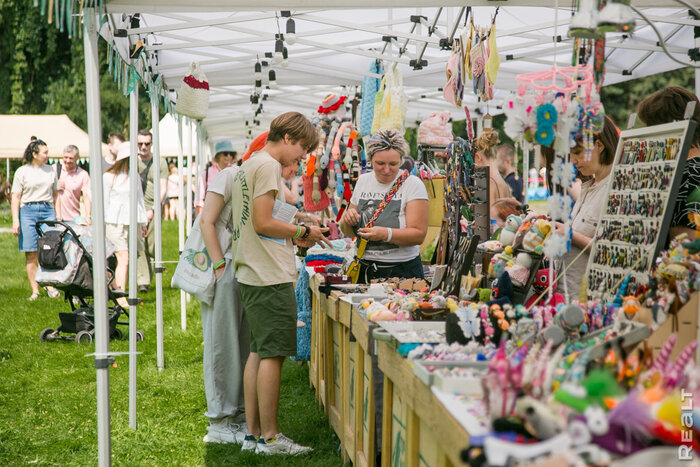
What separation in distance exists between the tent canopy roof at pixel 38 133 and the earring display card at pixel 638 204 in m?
14.6

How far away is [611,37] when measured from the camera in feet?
20.9

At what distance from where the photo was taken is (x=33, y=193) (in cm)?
808

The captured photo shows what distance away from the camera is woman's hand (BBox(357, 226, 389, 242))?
379 centimetres

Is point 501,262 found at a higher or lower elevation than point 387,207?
lower

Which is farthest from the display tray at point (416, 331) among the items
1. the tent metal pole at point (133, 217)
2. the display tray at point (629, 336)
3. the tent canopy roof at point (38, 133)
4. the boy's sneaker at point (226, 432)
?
the tent canopy roof at point (38, 133)

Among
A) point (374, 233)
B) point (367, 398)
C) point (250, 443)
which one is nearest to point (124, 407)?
point (250, 443)

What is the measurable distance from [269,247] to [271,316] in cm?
32

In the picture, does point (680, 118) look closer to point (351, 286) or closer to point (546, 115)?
point (546, 115)

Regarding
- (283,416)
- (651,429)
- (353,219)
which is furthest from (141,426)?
(651,429)

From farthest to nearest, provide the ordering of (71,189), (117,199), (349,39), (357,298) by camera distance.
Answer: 1. (71,189)
2. (117,199)
3. (349,39)
4. (357,298)

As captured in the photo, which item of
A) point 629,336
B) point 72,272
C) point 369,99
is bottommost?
point 72,272

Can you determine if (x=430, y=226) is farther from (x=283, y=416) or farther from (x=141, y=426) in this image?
(x=141, y=426)

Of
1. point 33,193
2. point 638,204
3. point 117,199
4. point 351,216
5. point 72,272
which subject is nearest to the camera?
point 638,204

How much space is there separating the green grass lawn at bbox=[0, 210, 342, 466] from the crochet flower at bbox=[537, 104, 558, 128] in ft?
6.66
